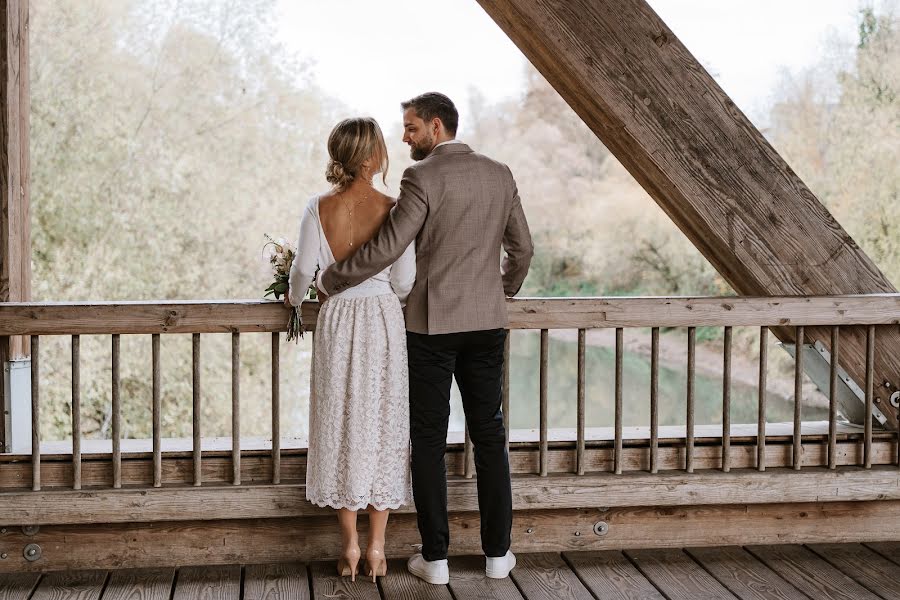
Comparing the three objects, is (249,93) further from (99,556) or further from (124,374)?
(99,556)

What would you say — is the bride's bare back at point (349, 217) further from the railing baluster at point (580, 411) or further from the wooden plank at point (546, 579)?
the wooden plank at point (546, 579)

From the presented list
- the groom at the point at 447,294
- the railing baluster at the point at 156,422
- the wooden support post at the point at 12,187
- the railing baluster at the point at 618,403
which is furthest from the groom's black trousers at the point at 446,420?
the wooden support post at the point at 12,187

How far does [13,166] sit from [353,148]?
128cm

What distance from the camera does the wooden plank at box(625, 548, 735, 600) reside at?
3049mm

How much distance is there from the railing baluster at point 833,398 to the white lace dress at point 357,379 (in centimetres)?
162

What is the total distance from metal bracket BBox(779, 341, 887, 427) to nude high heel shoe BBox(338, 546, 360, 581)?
5.83 ft

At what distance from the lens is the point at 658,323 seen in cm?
334

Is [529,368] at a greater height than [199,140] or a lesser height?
lesser

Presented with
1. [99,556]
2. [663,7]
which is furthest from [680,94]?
[663,7]

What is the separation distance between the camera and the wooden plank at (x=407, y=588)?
2.98m

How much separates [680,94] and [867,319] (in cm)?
108

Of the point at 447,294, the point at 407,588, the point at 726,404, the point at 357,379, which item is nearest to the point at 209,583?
the point at 407,588

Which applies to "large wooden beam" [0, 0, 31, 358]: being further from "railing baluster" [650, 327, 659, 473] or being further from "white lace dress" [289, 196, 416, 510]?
"railing baluster" [650, 327, 659, 473]

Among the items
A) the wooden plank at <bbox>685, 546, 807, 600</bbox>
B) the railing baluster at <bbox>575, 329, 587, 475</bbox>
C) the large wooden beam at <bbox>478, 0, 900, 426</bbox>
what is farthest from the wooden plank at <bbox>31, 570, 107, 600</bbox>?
the large wooden beam at <bbox>478, 0, 900, 426</bbox>
